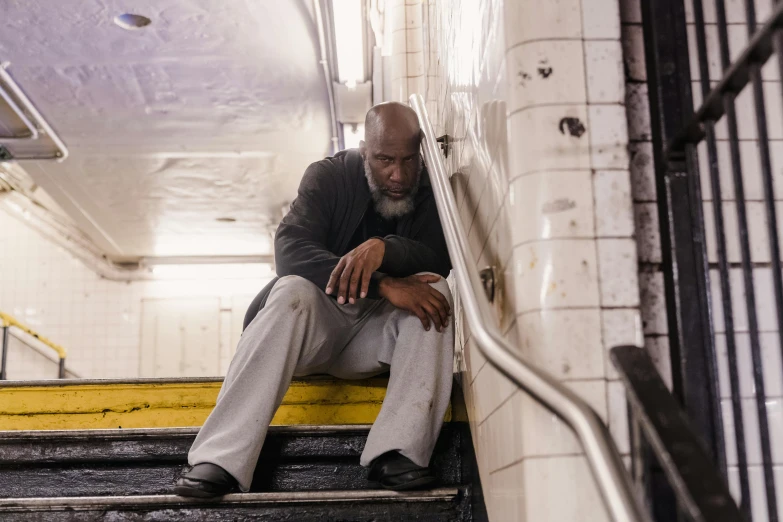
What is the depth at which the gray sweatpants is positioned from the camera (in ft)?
6.67

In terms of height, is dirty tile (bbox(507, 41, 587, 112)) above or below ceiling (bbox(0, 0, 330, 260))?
below

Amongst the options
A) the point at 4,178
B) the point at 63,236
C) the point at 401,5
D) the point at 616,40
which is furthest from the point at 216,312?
the point at 616,40

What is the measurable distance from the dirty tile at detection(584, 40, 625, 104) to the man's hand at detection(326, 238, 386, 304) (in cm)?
91

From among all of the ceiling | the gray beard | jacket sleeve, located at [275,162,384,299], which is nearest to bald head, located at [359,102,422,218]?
the gray beard

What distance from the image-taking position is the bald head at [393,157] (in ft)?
8.25

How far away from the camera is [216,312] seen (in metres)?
9.70

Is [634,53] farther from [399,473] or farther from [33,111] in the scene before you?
[33,111]

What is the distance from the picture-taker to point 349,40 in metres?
4.05

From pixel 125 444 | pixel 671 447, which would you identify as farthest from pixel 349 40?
pixel 671 447

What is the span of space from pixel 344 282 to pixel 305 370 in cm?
40

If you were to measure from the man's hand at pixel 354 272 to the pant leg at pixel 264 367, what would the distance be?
0.11 metres

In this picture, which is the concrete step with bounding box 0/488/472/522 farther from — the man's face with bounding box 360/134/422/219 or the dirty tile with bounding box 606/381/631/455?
the man's face with bounding box 360/134/422/219

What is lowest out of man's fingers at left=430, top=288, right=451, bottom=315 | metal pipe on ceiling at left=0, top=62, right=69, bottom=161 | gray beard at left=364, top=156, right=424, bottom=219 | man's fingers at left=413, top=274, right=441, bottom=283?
man's fingers at left=430, top=288, right=451, bottom=315

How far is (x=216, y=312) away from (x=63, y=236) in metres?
1.95
